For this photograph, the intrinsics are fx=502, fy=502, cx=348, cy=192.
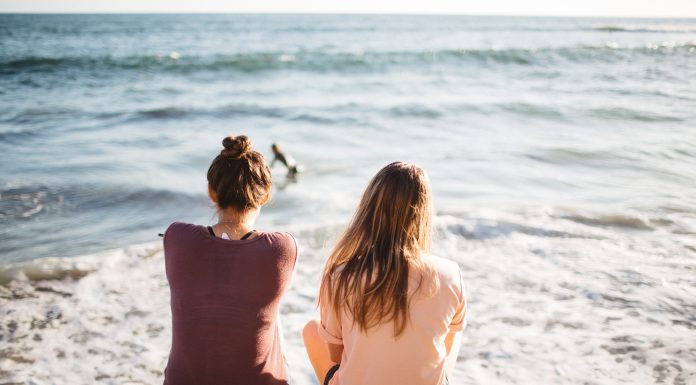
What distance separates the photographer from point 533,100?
45.9 ft

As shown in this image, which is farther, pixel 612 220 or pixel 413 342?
pixel 612 220

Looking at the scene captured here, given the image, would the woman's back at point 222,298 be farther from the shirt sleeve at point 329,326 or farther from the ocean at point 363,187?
the ocean at point 363,187

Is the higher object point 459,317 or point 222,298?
point 222,298

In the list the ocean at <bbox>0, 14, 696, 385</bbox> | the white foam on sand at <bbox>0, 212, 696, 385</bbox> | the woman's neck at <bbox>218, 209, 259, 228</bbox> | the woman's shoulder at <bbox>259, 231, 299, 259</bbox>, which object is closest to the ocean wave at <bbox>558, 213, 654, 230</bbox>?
the ocean at <bbox>0, 14, 696, 385</bbox>

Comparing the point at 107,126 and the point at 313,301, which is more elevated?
the point at 107,126

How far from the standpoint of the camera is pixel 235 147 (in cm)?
200

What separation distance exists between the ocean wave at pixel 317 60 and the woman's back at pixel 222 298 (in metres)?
18.7

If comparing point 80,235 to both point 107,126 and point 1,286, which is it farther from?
point 107,126

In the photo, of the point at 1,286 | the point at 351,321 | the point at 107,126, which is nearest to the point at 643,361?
the point at 351,321

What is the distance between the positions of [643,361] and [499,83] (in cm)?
1573

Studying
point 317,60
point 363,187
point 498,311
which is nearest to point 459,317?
point 498,311

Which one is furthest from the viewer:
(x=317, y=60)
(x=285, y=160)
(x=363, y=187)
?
(x=317, y=60)

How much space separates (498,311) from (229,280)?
8.55 ft

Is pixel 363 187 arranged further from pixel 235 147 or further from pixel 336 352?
pixel 235 147
